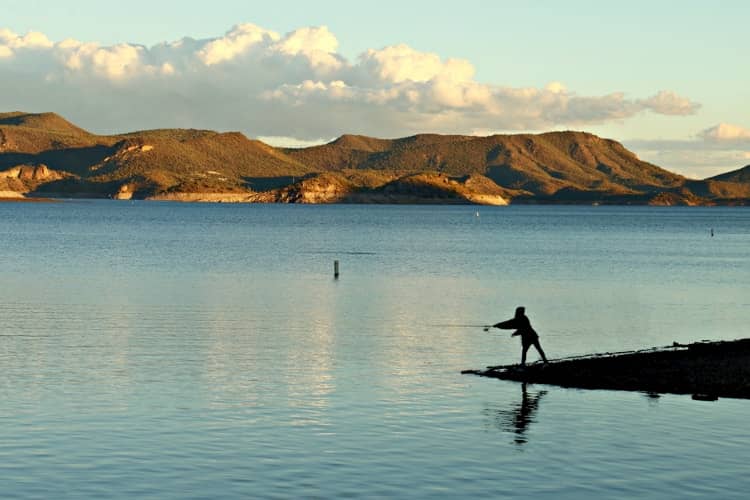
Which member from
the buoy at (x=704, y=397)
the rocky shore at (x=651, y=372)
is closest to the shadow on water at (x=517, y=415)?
the rocky shore at (x=651, y=372)

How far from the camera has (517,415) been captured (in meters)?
27.8

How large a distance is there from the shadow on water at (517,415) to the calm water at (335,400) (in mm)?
123

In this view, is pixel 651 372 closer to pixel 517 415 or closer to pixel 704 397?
pixel 704 397

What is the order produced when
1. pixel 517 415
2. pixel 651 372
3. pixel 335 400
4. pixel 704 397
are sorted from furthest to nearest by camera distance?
pixel 651 372 → pixel 704 397 → pixel 335 400 → pixel 517 415

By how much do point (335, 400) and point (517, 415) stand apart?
4.75 meters

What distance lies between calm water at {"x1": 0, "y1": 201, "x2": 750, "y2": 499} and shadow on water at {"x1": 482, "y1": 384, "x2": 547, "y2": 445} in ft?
0.40

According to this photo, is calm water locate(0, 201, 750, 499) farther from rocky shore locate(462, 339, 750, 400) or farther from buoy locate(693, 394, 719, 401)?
rocky shore locate(462, 339, 750, 400)

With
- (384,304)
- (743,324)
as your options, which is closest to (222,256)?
(384,304)

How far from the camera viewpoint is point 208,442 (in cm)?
2430

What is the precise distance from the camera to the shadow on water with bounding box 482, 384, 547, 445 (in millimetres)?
26094

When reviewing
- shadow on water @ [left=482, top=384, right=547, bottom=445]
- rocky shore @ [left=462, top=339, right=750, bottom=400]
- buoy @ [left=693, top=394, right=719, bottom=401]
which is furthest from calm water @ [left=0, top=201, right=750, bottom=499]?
rocky shore @ [left=462, top=339, right=750, bottom=400]

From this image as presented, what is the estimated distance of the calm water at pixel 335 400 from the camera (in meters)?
21.6

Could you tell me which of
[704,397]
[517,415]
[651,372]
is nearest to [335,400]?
[517,415]

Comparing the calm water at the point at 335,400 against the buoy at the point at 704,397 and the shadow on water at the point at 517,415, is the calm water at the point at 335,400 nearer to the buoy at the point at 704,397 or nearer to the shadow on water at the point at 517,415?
the shadow on water at the point at 517,415
